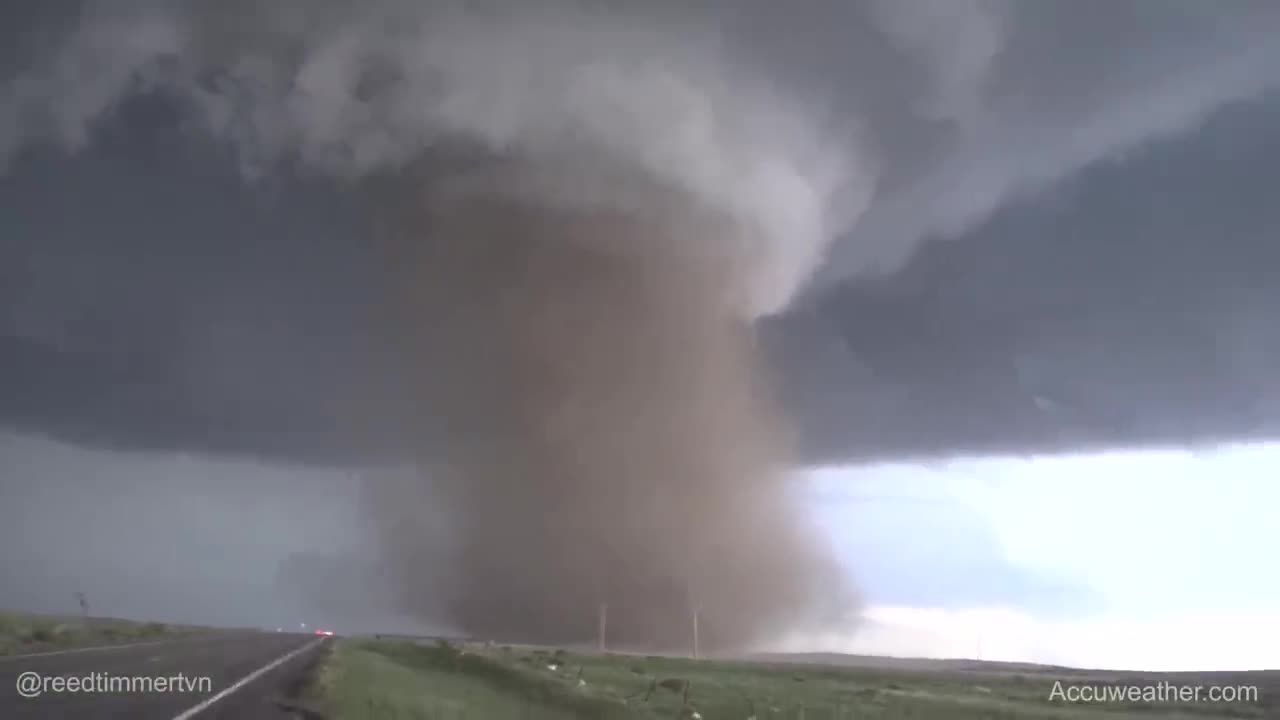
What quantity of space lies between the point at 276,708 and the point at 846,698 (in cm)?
2700

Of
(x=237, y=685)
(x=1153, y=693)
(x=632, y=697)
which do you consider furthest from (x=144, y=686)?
(x=1153, y=693)

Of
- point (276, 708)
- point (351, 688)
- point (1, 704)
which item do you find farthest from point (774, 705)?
point (1, 704)

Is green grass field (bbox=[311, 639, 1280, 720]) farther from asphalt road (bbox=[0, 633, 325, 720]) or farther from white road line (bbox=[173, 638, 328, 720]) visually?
white road line (bbox=[173, 638, 328, 720])

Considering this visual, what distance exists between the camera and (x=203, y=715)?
2141 centimetres

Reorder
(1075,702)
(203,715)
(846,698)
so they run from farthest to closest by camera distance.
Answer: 1. (1075,702)
2. (846,698)
3. (203,715)

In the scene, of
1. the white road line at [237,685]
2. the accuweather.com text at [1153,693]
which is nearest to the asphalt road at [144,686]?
the white road line at [237,685]

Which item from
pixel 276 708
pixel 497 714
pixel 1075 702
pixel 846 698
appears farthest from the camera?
pixel 1075 702

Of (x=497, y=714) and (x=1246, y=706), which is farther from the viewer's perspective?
(x=1246, y=706)

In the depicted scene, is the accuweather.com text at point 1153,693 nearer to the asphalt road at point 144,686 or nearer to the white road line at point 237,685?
the white road line at point 237,685

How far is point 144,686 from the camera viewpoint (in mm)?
28625

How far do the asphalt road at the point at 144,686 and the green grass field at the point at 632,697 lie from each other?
5.45 feet

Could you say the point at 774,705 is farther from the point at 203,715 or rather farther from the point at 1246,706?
the point at 1246,706

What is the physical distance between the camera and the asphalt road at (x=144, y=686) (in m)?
21.6

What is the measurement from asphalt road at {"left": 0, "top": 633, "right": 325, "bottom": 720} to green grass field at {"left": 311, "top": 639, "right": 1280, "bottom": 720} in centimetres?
166
